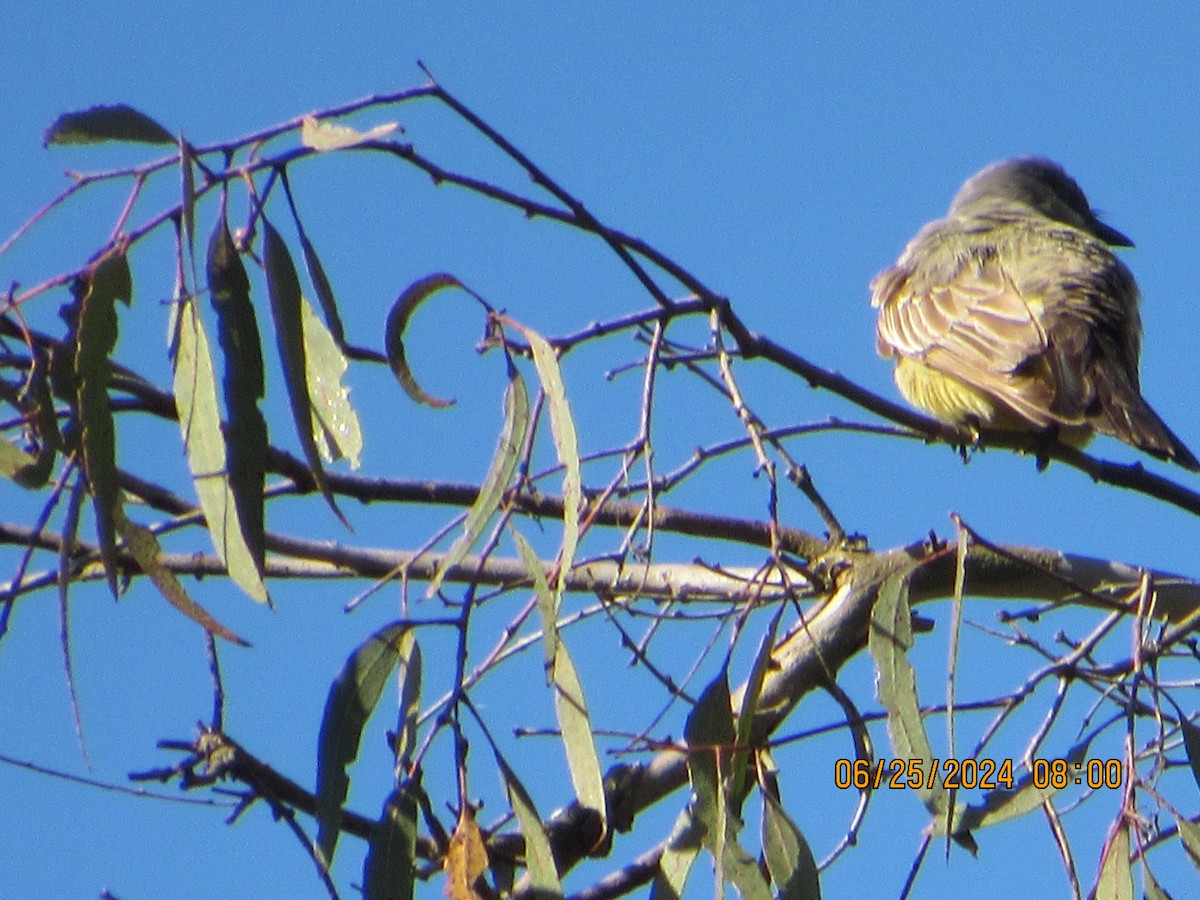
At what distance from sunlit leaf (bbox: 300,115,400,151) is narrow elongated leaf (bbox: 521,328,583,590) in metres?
0.31

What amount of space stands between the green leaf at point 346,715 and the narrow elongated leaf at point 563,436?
338mm

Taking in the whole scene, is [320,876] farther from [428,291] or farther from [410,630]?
[428,291]

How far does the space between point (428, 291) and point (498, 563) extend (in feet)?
3.01

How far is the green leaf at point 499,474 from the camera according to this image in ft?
5.89

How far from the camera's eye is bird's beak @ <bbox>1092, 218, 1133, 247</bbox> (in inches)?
246

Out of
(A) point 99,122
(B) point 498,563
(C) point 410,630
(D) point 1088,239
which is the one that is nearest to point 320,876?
(C) point 410,630

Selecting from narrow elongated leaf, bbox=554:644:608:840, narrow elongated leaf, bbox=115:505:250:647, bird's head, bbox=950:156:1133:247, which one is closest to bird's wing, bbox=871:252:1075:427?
bird's head, bbox=950:156:1133:247

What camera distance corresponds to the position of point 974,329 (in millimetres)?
4398

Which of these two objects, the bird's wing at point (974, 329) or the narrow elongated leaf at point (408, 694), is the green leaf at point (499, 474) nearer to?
the narrow elongated leaf at point (408, 694)

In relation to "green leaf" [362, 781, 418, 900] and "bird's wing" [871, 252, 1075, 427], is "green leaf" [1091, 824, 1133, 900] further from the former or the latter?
"bird's wing" [871, 252, 1075, 427]

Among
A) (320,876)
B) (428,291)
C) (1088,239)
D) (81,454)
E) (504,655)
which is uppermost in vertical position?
(1088,239)

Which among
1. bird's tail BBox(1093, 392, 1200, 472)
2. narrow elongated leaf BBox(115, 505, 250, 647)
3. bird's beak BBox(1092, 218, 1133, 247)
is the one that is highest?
bird's beak BBox(1092, 218, 1133, 247)

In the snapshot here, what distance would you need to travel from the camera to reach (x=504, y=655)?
2.18 metres

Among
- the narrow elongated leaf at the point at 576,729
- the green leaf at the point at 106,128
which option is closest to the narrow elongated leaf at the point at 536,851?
the narrow elongated leaf at the point at 576,729
